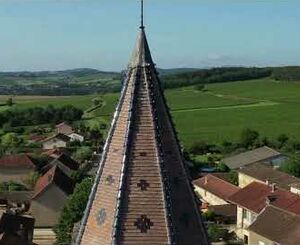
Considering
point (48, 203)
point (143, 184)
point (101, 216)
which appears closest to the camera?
point (143, 184)

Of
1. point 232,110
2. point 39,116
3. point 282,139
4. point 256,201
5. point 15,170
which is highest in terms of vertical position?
point 256,201

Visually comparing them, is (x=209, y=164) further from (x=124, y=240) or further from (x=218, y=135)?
(x=124, y=240)

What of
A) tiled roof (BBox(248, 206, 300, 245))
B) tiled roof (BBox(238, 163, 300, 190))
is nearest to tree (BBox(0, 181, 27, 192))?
tiled roof (BBox(238, 163, 300, 190))

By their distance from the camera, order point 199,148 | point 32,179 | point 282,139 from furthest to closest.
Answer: point 282,139 → point 199,148 → point 32,179

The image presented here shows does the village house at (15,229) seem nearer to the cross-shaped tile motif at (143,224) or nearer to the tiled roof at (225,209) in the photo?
the tiled roof at (225,209)

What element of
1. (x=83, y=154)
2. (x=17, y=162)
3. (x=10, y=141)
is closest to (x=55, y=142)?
(x=10, y=141)

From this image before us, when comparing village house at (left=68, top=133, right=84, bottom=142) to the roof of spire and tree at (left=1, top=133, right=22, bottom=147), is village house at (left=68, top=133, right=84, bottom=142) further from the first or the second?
the roof of spire

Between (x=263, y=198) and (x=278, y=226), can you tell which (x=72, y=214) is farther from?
(x=263, y=198)
